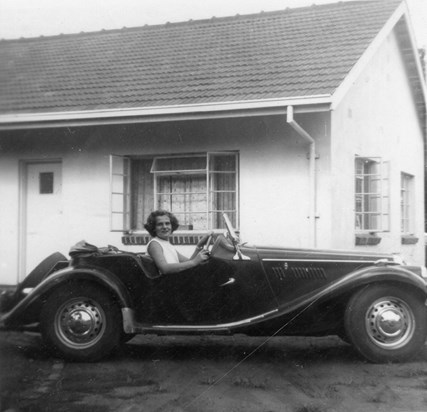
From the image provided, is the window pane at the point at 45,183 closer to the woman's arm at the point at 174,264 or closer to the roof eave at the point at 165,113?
the roof eave at the point at 165,113

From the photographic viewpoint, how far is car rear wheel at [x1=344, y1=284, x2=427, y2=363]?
4863mm

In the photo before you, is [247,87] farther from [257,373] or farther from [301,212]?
[257,373]

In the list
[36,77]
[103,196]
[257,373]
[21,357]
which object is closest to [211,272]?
[257,373]

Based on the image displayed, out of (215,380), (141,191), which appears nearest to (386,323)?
(215,380)

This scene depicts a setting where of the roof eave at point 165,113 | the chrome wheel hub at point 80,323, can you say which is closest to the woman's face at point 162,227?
the chrome wheel hub at point 80,323

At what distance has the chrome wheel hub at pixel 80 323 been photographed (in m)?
5.09

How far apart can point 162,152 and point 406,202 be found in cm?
534

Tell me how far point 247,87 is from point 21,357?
4.43m

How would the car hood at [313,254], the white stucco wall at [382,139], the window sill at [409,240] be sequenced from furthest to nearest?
1. the window sill at [409,240]
2. the white stucco wall at [382,139]
3. the car hood at [313,254]

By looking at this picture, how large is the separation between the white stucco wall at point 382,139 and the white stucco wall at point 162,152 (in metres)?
0.52

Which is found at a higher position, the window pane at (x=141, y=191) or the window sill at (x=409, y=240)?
the window pane at (x=141, y=191)

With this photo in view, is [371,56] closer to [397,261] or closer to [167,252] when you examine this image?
[397,261]

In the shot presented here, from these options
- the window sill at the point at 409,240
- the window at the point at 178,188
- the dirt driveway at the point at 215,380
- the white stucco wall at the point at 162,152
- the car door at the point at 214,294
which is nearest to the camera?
the dirt driveway at the point at 215,380

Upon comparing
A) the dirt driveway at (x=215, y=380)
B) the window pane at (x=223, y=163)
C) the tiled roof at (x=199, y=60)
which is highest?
the tiled roof at (x=199, y=60)
